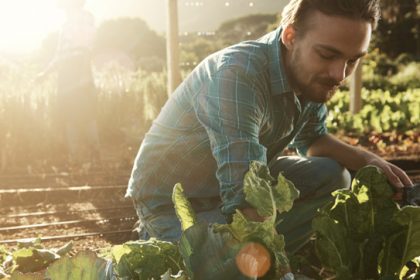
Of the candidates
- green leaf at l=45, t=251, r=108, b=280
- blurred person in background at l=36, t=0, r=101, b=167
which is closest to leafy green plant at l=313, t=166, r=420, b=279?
green leaf at l=45, t=251, r=108, b=280

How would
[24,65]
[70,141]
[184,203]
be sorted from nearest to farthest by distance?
[184,203] < [70,141] < [24,65]

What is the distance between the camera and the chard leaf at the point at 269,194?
123 centimetres

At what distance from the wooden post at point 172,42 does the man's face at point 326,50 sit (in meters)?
3.59

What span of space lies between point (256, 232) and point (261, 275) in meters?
0.09

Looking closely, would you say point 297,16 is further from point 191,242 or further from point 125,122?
point 125,122

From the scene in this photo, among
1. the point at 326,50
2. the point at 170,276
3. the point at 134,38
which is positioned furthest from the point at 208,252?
the point at 134,38

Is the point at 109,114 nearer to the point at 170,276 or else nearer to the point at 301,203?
Answer: the point at 301,203

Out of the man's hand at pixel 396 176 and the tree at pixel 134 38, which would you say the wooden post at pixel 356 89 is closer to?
the man's hand at pixel 396 176

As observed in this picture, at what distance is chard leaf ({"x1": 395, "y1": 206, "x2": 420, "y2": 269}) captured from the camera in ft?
5.47

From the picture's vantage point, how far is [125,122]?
24.8 feet

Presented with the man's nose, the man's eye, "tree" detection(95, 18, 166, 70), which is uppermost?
the man's eye

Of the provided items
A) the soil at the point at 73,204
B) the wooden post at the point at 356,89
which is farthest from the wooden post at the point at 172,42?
the wooden post at the point at 356,89

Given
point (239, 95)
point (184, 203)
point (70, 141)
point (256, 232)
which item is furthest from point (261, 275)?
point (70, 141)

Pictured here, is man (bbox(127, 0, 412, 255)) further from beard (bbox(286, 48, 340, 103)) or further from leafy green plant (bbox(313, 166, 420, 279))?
leafy green plant (bbox(313, 166, 420, 279))
